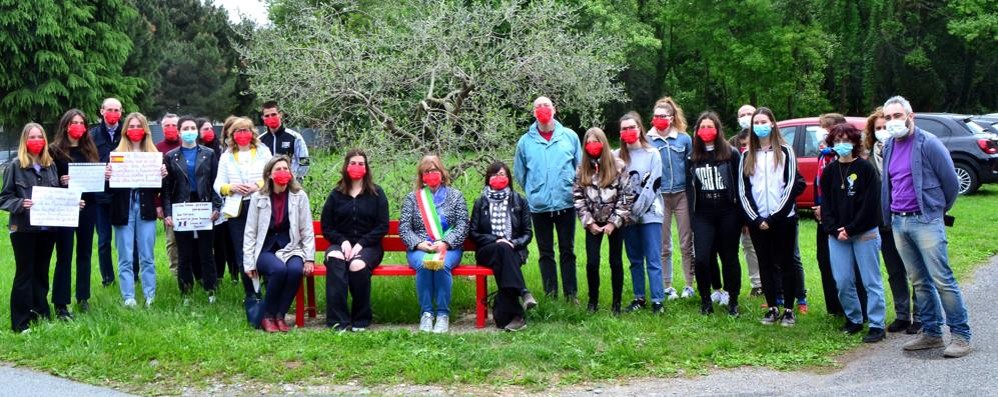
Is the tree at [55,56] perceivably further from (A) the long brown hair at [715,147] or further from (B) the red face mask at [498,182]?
(A) the long brown hair at [715,147]

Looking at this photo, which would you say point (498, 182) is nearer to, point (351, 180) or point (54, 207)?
point (351, 180)

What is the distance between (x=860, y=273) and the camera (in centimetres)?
765

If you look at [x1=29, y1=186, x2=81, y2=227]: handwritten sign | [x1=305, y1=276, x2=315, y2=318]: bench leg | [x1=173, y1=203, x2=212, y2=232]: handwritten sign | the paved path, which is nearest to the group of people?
[x1=29, y1=186, x2=81, y2=227]: handwritten sign

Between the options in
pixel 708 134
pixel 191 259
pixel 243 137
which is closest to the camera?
pixel 708 134

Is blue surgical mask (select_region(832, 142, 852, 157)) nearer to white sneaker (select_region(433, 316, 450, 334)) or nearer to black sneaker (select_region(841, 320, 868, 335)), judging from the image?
black sneaker (select_region(841, 320, 868, 335))

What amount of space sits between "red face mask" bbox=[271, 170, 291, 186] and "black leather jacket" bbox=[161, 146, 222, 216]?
1.17 meters

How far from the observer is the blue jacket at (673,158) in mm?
A: 8742

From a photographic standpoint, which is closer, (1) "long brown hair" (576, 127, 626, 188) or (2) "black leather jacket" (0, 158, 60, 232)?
(2) "black leather jacket" (0, 158, 60, 232)

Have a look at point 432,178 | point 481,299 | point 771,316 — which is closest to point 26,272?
point 432,178

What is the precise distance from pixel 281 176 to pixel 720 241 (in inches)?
149

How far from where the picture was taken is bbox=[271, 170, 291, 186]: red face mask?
810 centimetres

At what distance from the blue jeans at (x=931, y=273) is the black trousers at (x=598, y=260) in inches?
88.0

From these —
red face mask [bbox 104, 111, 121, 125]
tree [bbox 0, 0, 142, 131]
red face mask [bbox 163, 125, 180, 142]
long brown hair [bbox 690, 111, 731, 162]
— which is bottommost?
long brown hair [bbox 690, 111, 731, 162]

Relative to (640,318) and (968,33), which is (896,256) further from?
(968,33)
